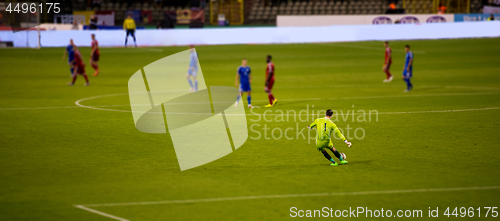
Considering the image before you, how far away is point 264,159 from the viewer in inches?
634

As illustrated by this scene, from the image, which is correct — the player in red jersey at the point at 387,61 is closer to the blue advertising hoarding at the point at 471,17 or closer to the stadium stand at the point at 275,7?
the blue advertising hoarding at the point at 471,17

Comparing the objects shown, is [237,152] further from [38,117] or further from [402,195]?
[38,117]

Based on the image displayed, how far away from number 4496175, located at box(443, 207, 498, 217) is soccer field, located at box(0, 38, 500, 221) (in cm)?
12

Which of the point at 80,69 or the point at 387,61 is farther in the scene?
the point at 387,61

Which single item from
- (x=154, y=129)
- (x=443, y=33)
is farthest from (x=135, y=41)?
(x=154, y=129)

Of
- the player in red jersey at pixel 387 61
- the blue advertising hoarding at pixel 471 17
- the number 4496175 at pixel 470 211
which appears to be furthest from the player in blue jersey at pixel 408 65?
the blue advertising hoarding at pixel 471 17

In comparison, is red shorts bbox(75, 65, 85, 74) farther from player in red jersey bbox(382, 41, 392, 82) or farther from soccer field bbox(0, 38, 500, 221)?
player in red jersey bbox(382, 41, 392, 82)

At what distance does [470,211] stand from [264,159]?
20.0ft

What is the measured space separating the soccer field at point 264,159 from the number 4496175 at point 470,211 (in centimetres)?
12

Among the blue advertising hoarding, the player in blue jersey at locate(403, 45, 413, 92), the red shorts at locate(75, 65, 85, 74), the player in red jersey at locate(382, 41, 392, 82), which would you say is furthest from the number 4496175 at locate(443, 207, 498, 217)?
the blue advertising hoarding

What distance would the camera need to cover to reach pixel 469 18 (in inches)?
2280

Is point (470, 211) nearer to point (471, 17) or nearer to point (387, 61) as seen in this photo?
point (387, 61)

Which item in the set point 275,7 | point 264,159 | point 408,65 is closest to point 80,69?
point 408,65

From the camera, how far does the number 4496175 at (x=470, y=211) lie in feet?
37.0
